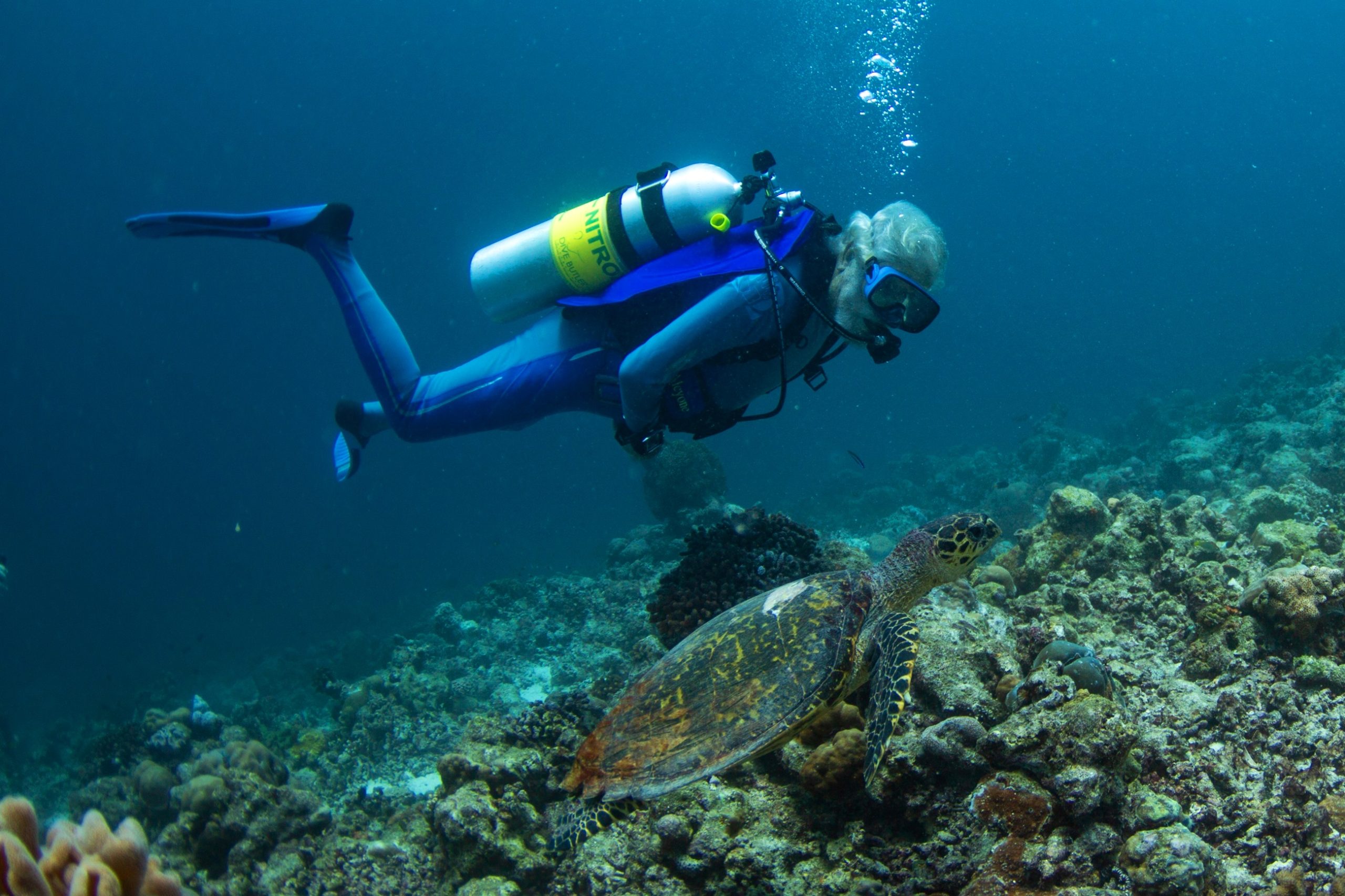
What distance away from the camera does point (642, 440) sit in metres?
4.17

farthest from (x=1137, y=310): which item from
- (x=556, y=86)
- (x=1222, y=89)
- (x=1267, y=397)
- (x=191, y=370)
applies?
(x=191, y=370)

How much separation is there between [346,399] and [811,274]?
12.8 ft

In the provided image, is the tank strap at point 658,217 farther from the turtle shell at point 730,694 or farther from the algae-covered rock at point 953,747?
the algae-covered rock at point 953,747

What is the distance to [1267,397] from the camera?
13281 mm

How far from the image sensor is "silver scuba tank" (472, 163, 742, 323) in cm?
407

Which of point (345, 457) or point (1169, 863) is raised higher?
point (345, 457)

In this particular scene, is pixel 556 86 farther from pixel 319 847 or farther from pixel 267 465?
pixel 319 847

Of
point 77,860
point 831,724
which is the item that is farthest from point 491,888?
point 831,724

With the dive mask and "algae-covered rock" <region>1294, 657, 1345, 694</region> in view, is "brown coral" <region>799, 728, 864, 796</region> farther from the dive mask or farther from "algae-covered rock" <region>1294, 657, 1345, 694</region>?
the dive mask

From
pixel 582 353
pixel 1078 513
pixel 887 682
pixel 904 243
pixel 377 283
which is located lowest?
pixel 887 682

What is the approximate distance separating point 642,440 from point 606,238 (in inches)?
55.7

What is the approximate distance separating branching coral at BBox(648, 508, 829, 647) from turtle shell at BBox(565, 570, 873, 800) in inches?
46.1

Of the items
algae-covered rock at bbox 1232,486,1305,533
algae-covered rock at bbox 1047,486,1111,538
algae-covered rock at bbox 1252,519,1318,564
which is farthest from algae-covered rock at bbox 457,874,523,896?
algae-covered rock at bbox 1232,486,1305,533

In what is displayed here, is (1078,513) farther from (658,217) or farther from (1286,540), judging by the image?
(658,217)
